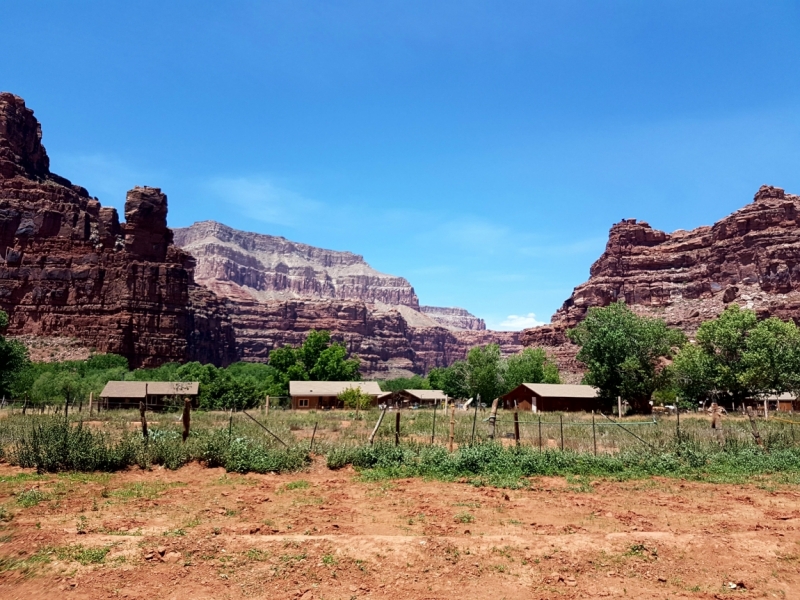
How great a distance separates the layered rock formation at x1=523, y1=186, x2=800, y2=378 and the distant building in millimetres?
93909

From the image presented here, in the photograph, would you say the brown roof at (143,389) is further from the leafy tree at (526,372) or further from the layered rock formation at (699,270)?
the layered rock formation at (699,270)

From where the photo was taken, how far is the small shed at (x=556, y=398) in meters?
52.0

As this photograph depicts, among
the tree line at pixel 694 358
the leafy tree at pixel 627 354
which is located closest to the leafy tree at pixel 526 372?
the leafy tree at pixel 627 354

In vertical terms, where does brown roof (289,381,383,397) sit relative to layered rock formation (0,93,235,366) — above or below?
below

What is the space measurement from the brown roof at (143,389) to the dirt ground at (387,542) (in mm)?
41967

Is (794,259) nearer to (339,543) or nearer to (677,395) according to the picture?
(677,395)

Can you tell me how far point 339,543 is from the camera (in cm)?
889

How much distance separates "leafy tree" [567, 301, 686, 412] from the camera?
46219 mm

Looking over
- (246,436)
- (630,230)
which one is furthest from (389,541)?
(630,230)

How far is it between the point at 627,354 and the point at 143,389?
1862 inches

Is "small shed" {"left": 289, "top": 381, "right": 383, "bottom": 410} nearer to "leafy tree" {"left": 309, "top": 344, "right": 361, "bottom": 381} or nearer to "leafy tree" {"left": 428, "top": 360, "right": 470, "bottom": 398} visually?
"leafy tree" {"left": 309, "top": 344, "right": 361, "bottom": 381}

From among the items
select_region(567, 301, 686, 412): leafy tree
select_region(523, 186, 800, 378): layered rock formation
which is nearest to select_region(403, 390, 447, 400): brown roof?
select_region(567, 301, 686, 412): leafy tree

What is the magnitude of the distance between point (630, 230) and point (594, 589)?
155048mm

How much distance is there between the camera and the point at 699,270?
12531 centimetres
